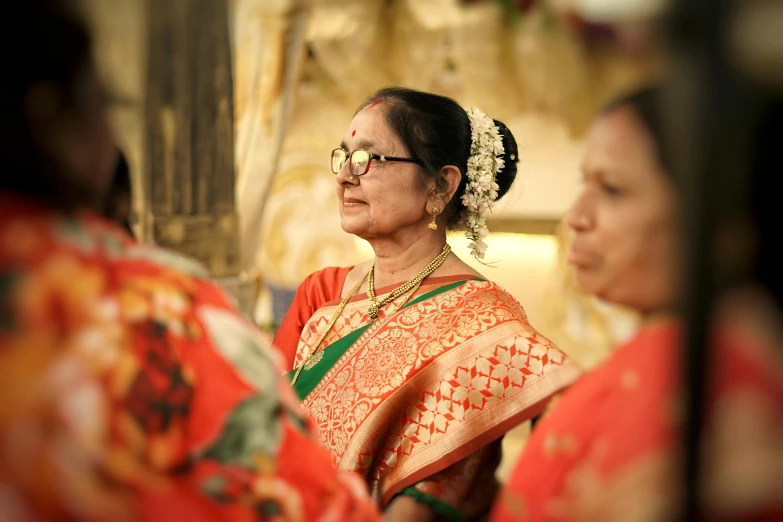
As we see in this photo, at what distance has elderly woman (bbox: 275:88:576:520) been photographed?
4.87 ft

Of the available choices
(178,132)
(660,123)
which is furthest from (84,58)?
(660,123)

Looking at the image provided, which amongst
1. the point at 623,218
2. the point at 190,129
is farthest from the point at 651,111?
the point at 190,129

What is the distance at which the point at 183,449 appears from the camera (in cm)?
71

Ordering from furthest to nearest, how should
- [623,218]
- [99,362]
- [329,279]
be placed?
[329,279], [623,218], [99,362]

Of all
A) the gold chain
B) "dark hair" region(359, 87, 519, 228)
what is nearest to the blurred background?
"dark hair" region(359, 87, 519, 228)

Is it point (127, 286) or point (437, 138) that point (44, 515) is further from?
point (437, 138)

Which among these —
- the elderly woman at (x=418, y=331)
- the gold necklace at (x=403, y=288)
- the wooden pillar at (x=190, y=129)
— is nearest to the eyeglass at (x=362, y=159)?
the elderly woman at (x=418, y=331)

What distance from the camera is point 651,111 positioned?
2.31 feet

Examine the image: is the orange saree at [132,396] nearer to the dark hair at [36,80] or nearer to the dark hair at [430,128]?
the dark hair at [36,80]

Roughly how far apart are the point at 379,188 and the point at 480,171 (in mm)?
272

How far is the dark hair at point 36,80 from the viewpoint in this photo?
2.16 ft

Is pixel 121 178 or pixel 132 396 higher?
pixel 121 178

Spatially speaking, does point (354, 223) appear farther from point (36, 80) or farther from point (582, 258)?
point (36, 80)

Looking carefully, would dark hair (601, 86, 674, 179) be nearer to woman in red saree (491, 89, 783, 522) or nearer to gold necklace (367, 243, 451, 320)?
woman in red saree (491, 89, 783, 522)
